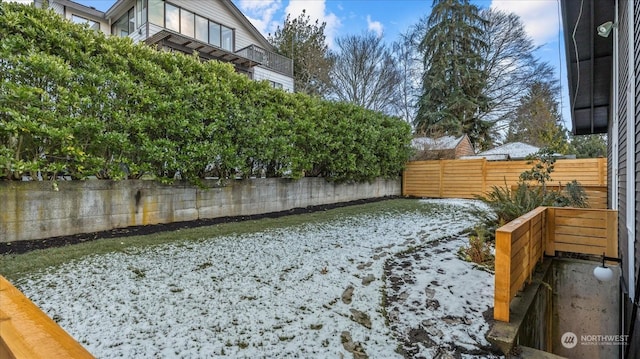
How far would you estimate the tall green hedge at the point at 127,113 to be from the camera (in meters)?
3.87

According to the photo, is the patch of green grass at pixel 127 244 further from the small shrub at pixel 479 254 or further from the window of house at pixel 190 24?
the window of house at pixel 190 24

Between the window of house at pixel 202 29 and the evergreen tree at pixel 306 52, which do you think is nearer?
the window of house at pixel 202 29

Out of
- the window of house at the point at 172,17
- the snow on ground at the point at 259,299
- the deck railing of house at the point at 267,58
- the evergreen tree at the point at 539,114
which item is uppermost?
the window of house at the point at 172,17

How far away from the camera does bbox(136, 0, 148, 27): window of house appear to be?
10.5m

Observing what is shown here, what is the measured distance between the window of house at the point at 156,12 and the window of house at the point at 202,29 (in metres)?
1.38

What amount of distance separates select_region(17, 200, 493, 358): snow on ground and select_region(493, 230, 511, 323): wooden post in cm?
18

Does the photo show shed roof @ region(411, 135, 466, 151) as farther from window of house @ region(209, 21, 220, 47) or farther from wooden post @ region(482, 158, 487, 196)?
window of house @ region(209, 21, 220, 47)

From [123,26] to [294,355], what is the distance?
14.1 meters

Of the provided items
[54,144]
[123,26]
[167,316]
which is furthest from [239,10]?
[167,316]

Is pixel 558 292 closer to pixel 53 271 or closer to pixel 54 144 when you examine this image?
pixel 53 271

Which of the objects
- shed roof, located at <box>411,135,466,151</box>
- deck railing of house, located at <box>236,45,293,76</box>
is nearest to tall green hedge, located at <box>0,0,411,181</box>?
deck railing of house, located at <box>236,45,293,76</box>

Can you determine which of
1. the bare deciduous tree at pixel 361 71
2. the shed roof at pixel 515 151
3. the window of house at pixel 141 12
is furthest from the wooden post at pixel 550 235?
the bare deciduous tree at pixel 361 71

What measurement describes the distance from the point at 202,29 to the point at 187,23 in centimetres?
64

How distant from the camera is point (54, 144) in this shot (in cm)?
412
